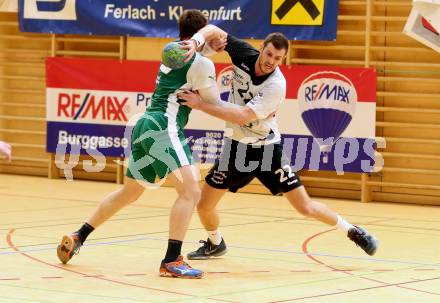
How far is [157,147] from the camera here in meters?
6.84

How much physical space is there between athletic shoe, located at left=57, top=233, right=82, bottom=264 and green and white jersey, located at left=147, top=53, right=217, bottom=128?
3.78ft

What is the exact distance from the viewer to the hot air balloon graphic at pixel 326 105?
13.1m

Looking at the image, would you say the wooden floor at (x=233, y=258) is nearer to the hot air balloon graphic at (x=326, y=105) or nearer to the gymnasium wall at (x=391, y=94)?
the gymnasium wall at (x=391, y=94)

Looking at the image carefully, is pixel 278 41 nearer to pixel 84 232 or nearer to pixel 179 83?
pixel 179 83

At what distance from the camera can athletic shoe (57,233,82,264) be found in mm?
7250

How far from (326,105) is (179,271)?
270 inches

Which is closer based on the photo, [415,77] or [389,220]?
[389,220]

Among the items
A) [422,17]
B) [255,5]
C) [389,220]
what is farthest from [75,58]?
[422,17]

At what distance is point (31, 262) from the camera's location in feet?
24.1

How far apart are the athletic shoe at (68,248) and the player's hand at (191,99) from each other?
1.40 metres

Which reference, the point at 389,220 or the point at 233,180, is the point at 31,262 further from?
the point at 389,220

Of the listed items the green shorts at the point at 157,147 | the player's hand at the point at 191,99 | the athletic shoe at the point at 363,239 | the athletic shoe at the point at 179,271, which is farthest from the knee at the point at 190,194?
the athletic shoe at the point at 363,239

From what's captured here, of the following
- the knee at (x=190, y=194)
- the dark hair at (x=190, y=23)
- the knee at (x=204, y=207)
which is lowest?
the knee at (x=204, y=207)

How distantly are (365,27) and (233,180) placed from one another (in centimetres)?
637
